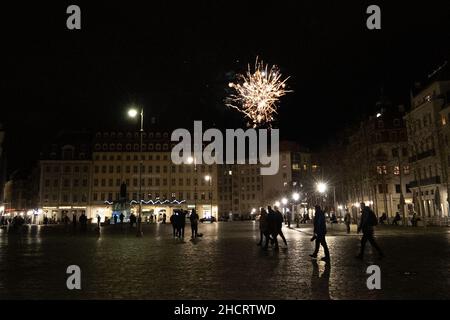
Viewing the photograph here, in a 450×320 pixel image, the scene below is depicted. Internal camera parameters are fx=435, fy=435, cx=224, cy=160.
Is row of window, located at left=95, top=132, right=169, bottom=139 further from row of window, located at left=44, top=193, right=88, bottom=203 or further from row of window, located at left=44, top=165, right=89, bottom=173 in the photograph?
row of window, located at left=44, top=193, right=88, bottom=203

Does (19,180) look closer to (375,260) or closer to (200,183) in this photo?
(200,183)

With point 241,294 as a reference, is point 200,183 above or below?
above

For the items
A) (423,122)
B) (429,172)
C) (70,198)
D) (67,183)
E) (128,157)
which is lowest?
(429,172)

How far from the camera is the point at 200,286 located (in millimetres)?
9875

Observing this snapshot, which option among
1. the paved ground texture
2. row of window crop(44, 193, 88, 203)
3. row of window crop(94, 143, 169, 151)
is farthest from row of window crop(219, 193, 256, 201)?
the paved ground texture

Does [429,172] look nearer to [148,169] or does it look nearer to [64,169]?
[148,169]

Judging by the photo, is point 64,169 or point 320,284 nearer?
point 320,284

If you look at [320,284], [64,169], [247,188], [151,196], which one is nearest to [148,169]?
[151,196]

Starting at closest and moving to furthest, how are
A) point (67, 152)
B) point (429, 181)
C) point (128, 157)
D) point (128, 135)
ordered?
point (429, 181), point (67, 152), point (128, 157), point (128, 135)

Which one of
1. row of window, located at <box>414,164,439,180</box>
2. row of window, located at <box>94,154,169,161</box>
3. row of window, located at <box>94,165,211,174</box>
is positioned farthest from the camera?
row of window, located at <box>94,154,169,161</box>

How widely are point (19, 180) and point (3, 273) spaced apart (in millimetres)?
144277

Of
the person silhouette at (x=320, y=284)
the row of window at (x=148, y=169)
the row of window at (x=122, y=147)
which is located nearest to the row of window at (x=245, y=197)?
the row of window at (x=148, y=169)
